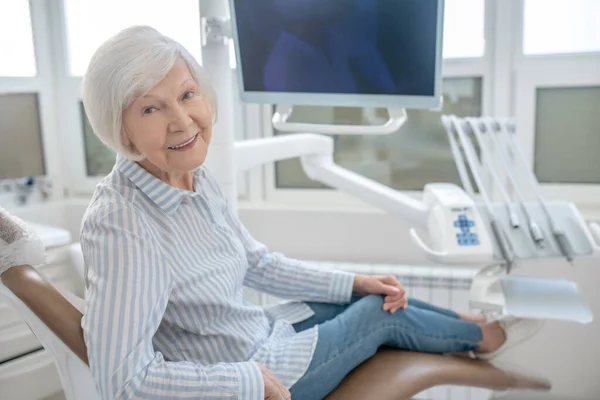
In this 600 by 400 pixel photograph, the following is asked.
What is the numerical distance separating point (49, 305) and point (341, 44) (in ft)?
2.87

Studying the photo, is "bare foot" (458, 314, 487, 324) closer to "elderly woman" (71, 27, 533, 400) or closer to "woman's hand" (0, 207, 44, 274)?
"elderly woman" (71, 27, 533, 400)

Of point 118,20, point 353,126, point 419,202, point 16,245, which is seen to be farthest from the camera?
point 118,20

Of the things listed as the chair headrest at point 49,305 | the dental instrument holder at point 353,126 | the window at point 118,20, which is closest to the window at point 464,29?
the dental instrument holder at point 353,126

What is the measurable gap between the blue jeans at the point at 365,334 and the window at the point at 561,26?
1198mm

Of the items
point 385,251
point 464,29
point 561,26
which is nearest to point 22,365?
point 385,251

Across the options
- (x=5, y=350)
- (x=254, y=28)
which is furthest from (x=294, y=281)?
(x=5, y=350)

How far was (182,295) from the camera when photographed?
3.86 feet

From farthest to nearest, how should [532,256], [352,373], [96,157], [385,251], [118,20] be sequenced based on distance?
[96,157] < [118,20] < [385,251] < [532,256] < [352,373]

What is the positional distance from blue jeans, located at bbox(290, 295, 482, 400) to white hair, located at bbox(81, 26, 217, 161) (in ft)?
2.00

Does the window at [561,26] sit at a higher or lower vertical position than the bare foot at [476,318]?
higher

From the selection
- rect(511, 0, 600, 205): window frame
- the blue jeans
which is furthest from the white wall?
the blue jeans

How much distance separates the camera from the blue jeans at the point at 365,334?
4.35 ft

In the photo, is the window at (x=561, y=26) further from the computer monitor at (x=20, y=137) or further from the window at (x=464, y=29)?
the computer monitor at (x=20, y=137)

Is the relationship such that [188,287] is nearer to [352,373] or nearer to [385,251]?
[352,373]
